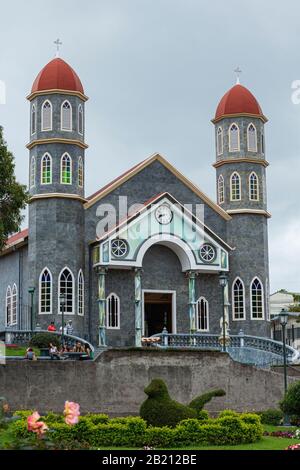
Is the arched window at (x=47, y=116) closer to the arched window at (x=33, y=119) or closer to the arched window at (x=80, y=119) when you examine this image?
the arched window at (x=33, y=119)

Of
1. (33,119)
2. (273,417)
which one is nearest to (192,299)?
(33,119)

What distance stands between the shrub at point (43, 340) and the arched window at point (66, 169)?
9.53 m

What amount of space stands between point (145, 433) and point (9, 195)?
58.4 ft

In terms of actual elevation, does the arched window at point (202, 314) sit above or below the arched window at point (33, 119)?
below

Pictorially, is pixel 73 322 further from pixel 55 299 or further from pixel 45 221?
pixel 45 221

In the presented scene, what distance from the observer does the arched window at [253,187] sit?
51.0 m

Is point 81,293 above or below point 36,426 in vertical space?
above

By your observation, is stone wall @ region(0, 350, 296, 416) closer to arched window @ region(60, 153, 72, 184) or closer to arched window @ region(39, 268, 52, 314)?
arched window @ region(39, 268, 52, 314)

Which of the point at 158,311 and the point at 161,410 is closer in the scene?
the point at 161,410

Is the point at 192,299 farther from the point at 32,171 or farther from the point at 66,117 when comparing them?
the point at 66,117

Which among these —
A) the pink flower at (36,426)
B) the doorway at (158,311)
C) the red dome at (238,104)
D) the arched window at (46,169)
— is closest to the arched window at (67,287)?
the doorway at (158,311)

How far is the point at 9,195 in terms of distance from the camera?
40094mm
